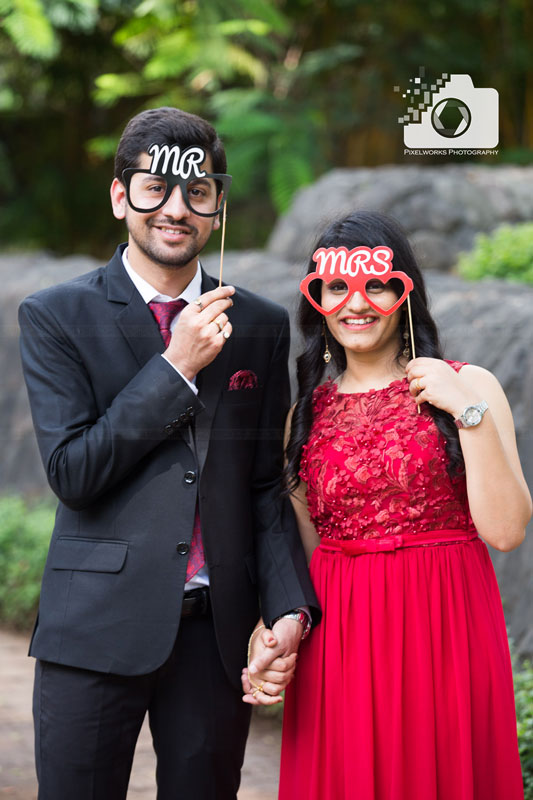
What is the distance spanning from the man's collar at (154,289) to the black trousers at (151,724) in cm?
75

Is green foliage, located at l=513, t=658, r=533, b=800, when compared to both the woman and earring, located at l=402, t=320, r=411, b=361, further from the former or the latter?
earring, located at l=402, t=320, r=411, b=361

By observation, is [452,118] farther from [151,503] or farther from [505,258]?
[505,258]

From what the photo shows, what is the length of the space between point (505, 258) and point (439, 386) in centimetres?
363

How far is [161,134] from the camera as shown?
2.34 m

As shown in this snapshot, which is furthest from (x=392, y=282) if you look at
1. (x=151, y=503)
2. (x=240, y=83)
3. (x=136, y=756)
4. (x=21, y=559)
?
(x=240, y=83)

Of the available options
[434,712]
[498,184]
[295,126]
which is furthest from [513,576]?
[295,126]

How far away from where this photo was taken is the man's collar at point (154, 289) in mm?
2396

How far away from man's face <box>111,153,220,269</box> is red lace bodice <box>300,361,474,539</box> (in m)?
0.52

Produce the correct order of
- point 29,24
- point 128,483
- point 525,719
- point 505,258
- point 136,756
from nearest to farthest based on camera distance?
point 128,483 → point 525,719 → point 136,756 → point 505,258 → point 29,24

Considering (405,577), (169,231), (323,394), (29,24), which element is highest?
(29,24)

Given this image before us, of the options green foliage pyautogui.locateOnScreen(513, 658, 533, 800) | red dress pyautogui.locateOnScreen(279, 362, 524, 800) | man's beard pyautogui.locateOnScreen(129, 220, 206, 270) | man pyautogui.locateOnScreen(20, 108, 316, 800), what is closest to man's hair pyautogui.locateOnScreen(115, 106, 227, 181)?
man pyautogui.locateOnScreen(20, 108, 316, 800)

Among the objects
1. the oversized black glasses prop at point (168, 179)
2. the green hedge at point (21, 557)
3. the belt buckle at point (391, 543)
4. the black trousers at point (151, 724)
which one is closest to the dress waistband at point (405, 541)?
the belt buckle at point (391, 543)

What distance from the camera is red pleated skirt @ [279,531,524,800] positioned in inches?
88.3

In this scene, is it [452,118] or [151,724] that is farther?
[452,118]
